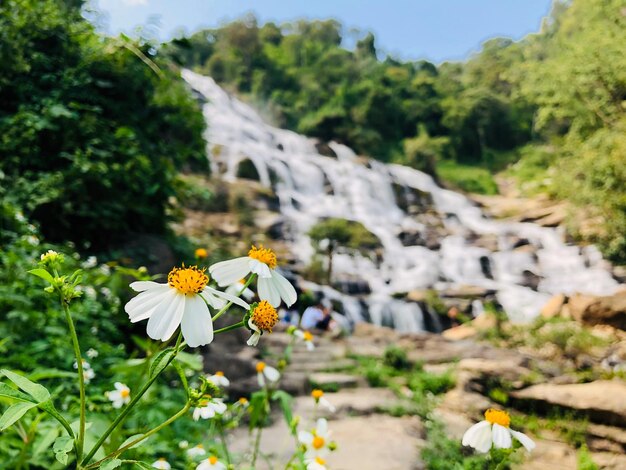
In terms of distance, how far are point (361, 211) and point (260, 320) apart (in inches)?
675

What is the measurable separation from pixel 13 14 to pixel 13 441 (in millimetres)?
4582

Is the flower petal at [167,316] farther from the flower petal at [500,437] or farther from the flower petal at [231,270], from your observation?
the flower petal at [500,437]

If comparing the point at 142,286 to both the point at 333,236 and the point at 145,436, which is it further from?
the point at 333,236

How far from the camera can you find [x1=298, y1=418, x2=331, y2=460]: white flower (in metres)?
1.45

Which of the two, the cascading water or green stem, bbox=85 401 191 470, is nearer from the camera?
green stem, bbox=85 401 191 470

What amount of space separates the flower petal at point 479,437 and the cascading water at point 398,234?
28.9ft

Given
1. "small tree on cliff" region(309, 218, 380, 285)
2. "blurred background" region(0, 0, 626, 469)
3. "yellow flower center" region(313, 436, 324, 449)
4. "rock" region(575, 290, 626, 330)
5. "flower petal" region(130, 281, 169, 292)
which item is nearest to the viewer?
"flower petal" region(130, 281, 169, 292)

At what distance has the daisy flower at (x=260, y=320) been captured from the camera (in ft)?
2.22

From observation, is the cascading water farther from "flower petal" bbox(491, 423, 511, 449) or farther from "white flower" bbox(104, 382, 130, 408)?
"flower petal" bbox(491, 423, 511, 449)

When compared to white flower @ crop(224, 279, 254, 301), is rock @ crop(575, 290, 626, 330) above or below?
below

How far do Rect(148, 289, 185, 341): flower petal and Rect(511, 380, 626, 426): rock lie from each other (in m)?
4.94

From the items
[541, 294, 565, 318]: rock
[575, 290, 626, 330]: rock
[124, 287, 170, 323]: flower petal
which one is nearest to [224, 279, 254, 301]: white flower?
[124, 287, 170, 323]: flower petal

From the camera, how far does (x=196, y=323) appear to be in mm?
679

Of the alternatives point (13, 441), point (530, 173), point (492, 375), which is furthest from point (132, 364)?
point (530, 173)
